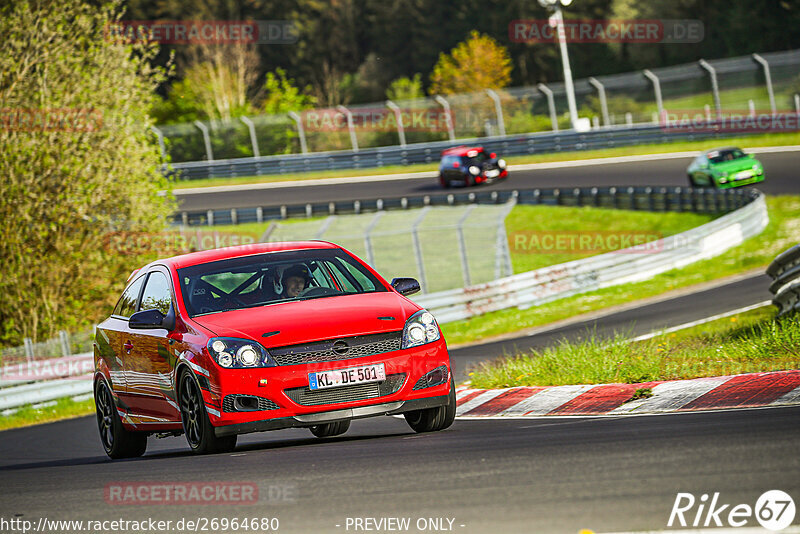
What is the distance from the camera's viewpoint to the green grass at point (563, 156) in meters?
42.9

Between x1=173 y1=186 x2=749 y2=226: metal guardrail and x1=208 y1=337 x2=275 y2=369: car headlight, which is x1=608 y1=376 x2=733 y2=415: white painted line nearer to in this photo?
x1=208 y1=337 x2=275 y2=369: car headlight

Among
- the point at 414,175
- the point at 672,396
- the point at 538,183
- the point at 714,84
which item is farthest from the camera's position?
the point at 414,175

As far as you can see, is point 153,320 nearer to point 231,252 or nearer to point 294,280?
point 231,252

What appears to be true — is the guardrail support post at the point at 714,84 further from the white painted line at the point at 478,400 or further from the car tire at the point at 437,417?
the car tire at the point at 437,417

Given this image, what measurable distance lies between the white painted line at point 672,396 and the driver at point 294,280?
2524mm

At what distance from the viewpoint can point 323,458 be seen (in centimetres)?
735

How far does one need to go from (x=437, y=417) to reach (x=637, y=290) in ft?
57.6

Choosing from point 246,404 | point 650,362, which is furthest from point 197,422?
point 650,362

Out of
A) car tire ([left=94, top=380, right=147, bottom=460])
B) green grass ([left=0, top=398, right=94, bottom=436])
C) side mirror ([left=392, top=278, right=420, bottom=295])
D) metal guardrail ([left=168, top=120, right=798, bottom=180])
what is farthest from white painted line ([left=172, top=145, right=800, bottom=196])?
car tire ([left=94, top=380, right=147, bottom=460])

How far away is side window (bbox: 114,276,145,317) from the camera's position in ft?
32.4

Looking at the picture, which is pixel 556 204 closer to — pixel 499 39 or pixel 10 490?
pixel 10 490

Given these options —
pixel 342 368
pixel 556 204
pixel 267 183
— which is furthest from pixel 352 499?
pixel 267 183

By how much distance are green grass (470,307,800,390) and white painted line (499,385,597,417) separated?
0.33 metres

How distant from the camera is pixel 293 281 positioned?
9016mm
